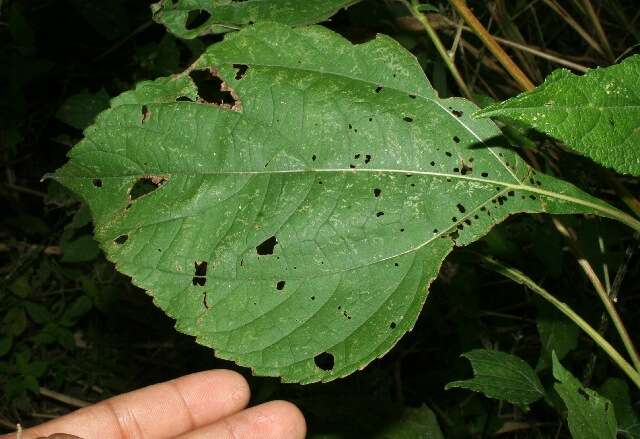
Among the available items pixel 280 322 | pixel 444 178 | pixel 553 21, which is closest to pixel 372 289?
pixel 280 322

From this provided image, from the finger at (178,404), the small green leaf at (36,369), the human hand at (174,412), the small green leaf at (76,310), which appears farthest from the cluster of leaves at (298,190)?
the small green leaf at (36,369)

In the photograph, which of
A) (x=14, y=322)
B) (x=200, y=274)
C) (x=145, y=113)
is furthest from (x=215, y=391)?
(x=14, y=322)

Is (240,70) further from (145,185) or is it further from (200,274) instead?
(200,274)

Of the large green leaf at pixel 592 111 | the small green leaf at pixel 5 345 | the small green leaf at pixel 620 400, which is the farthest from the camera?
the small green leaf at pixel 5 345

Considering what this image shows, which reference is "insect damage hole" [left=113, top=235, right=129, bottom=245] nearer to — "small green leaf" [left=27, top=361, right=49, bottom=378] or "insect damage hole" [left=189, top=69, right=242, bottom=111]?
"insect damage hole" [left=189, top=69, right=242, bottom=111]

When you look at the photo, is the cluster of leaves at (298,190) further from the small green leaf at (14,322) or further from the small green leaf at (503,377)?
the small green leaf at (14,322)

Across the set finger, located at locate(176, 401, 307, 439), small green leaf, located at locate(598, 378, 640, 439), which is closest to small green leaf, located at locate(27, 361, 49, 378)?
finger, located at locate(176, 401, 307, 439)
